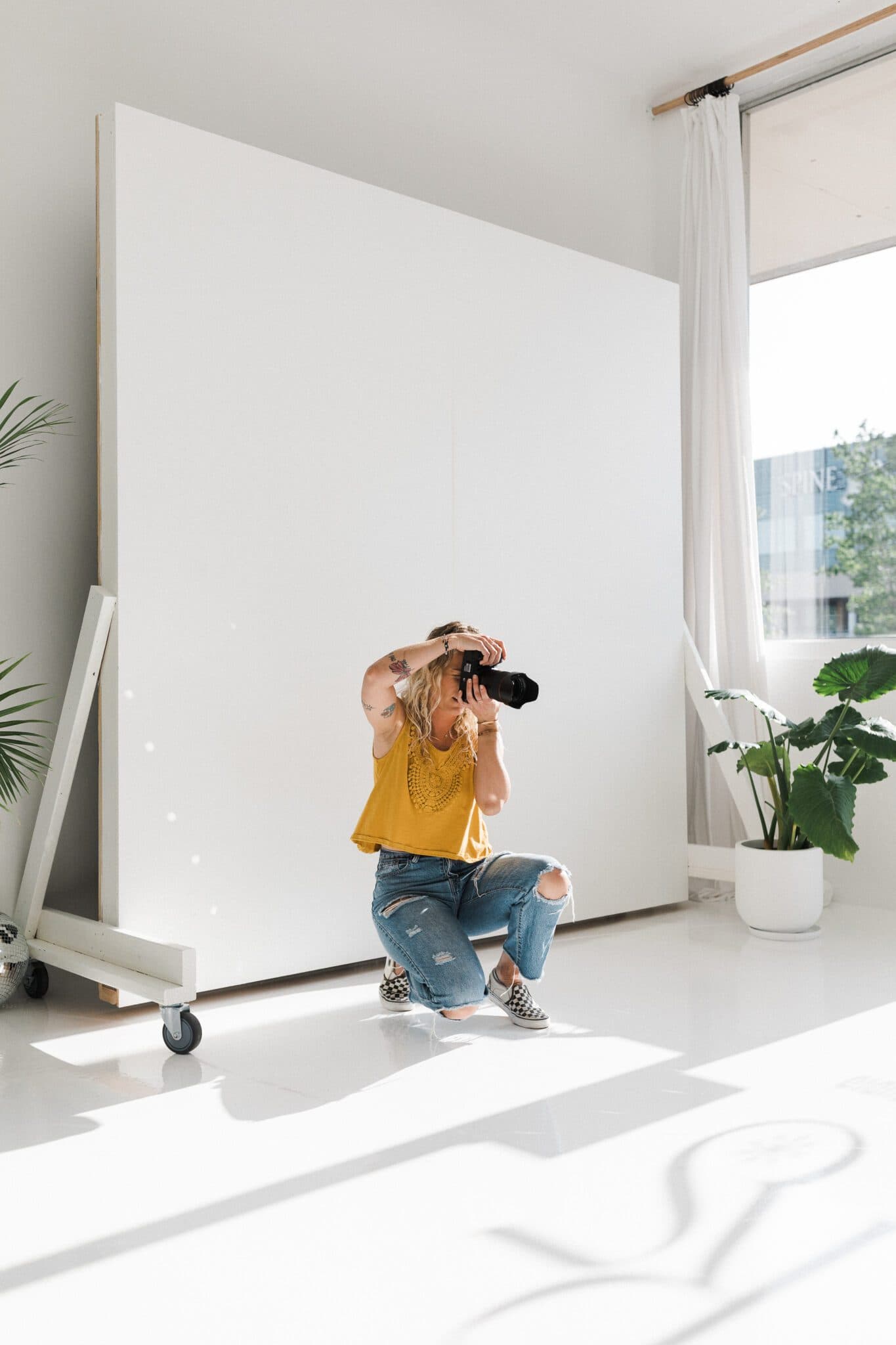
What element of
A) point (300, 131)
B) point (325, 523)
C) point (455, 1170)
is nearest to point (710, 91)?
point (300, 131)

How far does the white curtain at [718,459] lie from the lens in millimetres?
4160

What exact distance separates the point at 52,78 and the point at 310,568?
137 cm

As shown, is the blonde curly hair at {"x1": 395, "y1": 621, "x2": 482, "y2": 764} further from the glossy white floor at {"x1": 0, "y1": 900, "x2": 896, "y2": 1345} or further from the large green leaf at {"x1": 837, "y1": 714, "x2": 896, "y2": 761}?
the large green leaf at {"x1": 837, "y1": 714, "x2": 896, "y2": 761}

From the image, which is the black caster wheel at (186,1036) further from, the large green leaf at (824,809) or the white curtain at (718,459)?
the white curtain at (718,459)

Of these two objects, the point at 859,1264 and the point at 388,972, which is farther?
the point at 388,972

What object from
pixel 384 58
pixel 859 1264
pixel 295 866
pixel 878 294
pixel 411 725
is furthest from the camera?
pixel 878 294

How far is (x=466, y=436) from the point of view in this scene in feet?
10.7

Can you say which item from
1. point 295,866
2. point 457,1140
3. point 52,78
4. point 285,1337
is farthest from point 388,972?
point 52,78

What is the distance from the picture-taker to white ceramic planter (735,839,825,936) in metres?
3.38

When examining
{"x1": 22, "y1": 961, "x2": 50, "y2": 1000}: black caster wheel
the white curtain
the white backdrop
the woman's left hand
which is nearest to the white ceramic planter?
the white backdrop

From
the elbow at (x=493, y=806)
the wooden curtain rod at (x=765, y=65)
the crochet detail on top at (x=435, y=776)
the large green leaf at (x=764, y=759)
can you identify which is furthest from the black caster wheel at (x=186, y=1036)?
the wooden curtain rod at (x=765, y=65)

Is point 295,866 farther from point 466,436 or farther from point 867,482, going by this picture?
point 867,482

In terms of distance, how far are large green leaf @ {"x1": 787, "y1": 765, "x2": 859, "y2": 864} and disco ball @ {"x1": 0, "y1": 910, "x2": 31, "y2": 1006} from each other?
198 centimetres

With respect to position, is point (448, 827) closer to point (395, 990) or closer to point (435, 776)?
point (435, 776)
